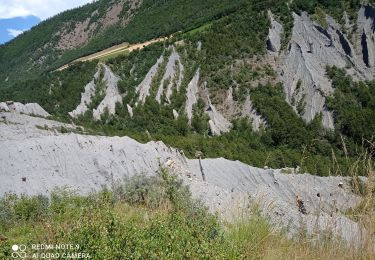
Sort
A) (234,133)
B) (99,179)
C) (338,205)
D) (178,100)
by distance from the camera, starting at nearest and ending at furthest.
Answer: (338,205), (99,179), (234,133), (178,100)

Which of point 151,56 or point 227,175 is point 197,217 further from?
point 151,56

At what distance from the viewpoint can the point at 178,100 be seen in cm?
6844

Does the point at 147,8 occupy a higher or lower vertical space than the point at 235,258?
higher

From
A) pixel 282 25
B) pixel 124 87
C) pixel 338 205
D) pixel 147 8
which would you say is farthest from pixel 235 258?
pixel 147 8

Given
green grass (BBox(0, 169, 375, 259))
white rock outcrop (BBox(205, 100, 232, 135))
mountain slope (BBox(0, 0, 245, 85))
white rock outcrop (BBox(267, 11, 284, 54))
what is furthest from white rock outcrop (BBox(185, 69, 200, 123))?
green grass (BBox(0, 169, 375, 259))

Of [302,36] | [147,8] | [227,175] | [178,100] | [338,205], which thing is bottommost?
[227,175]

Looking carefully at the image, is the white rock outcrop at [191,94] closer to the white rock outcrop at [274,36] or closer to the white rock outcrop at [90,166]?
the white rock outcrop at [274,36]

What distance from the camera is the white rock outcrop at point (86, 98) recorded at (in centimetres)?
7035

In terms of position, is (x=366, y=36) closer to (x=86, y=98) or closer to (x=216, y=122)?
(x=216, y=122)

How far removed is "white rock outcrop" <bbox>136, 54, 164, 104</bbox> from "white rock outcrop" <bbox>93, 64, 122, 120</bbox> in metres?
3.50

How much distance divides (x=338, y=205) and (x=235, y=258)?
4.22 feet

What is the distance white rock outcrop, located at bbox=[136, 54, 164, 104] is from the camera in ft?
233

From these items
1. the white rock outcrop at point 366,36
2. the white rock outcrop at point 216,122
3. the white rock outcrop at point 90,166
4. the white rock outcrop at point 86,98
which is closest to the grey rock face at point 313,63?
the white rock outcrop at point 366,36

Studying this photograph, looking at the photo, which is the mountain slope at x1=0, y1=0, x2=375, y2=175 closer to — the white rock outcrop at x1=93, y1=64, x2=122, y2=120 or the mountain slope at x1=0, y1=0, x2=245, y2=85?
the white rock outcrop at x1=93, y1=64, x2=122, y2=120
